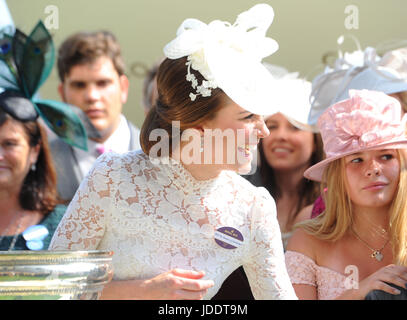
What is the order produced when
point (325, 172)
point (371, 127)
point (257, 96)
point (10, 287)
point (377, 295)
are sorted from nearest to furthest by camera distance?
point (10, 287), point (377, 295), point (257, 96), point (371, 127), point (325, 172)

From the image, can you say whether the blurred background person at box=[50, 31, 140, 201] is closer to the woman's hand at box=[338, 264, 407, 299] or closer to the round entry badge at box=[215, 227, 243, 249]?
the round entry badge at box=[215, 227, 243, 249]

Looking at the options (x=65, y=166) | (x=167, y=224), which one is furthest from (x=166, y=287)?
(x=65, y=166)

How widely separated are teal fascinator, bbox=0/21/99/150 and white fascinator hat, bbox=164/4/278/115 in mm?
1588

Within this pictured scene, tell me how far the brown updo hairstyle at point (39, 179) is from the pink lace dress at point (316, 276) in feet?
4.68

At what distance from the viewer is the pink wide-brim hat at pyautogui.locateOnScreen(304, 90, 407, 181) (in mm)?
2271

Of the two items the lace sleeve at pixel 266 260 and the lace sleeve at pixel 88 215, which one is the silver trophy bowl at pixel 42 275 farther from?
the lace sleeve at pixel 266 260

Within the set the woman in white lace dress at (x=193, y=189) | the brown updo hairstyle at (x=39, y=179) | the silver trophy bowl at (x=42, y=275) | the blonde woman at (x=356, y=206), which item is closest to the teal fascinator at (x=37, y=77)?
the brown updo hairstyle at (x=39, y=179)

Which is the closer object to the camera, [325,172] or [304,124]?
[325,172]

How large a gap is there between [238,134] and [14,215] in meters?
1.65

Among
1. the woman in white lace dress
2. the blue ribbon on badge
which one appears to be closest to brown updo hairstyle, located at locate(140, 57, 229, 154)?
the woman in white lace dress

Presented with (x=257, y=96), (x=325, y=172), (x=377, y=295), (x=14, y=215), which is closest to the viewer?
(x=377, y=295)

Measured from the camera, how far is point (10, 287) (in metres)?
1.25

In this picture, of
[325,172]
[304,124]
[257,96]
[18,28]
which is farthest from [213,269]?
[18,28]
